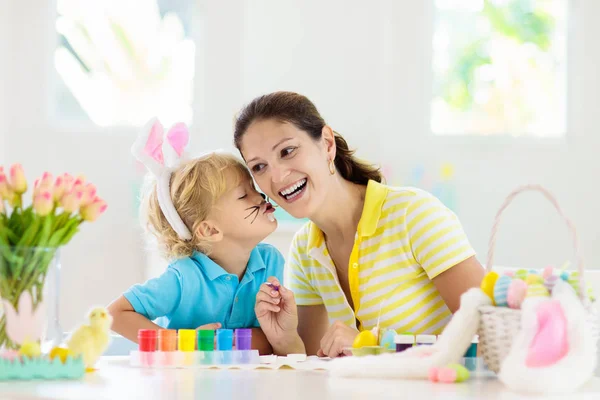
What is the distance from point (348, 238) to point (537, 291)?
86 centimetres

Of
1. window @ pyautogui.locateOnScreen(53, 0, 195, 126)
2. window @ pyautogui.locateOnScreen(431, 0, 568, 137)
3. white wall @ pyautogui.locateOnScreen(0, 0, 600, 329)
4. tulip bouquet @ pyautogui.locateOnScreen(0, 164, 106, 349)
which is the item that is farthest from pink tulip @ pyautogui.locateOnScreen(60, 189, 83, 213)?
window @ pyautogui.locateOnScreen(431, 0, 568, 137)

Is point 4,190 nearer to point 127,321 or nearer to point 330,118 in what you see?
point 127,321

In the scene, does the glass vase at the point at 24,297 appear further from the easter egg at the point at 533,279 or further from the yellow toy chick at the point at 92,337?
the easter egg at the point at 533,279

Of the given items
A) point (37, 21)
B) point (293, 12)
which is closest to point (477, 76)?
point (293, 12)

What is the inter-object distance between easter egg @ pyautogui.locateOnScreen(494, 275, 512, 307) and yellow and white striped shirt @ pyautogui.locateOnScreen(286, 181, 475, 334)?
0.57 m

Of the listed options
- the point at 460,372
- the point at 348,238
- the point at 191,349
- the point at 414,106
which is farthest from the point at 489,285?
the point at 414,106

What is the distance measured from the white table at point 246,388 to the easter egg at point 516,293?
112 millimetres

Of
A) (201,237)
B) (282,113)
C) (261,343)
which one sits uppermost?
(282,113)

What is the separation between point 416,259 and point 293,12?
2.25 meters

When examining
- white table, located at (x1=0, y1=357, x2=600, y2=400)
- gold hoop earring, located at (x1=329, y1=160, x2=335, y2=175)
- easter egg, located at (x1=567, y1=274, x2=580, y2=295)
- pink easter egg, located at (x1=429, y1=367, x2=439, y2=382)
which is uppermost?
gold hoop earring, located at (x1=329, y1=160, x2=335, y2=175)

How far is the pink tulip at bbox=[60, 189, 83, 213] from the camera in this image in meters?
1.15

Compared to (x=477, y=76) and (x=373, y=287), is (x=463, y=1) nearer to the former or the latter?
(x=477, y=76)

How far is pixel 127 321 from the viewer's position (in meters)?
1.77

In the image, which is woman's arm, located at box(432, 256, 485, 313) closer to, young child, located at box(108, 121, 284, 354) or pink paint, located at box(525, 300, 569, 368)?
young child, located at box(108, 121, 284, 354)
